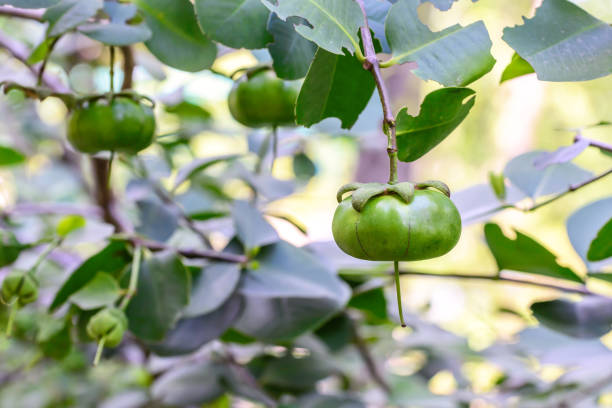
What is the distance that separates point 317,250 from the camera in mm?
854

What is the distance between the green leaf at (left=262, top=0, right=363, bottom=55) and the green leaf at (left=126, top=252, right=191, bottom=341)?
34cm

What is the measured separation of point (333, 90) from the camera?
52cm

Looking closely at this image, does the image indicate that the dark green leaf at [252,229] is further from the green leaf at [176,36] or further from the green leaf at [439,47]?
the green leaf at [439,47]

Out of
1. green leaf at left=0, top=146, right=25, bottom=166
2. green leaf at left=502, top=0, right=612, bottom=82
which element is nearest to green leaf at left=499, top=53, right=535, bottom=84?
green leaf at left=502, top=0, right=612, bottom=82

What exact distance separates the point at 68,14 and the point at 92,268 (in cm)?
29

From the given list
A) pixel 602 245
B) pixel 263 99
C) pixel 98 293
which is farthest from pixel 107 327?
pixel 602 245

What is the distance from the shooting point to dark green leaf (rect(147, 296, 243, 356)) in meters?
0.73

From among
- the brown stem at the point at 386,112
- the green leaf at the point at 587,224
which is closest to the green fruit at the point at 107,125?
the brown stem at the point at 386,112

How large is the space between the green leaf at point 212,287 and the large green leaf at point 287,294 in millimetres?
22

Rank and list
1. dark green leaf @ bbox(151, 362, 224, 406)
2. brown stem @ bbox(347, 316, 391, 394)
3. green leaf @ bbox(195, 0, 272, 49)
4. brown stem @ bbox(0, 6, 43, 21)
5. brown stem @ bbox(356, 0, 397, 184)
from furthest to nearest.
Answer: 1. brown stem @ bbox(347, 316, 391, 394)
2. dark green leaf @ bbox(151, 362, 224, 406)
3. brown stem @ bbox(0, 6, 43, 21)
4. green leaf @ bbox(195, 0, 272, 49)
5. brown stem @ bbox(356, 0, 397, 184)

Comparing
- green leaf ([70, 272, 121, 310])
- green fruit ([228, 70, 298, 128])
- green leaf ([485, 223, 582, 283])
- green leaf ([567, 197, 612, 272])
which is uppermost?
green fruit ([228, 70, 298, 128])

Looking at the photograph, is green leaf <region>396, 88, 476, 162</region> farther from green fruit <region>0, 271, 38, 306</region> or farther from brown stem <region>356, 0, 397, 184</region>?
green fruit <region>0, 271, 38, 306</region>

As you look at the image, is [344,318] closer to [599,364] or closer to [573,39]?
[599,364]

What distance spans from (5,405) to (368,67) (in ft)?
4.19
